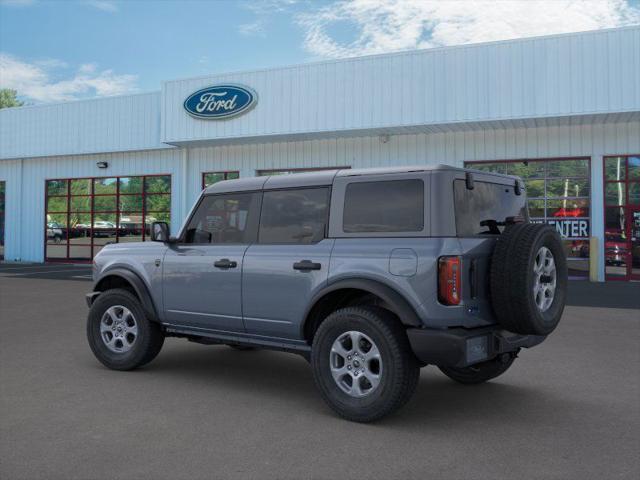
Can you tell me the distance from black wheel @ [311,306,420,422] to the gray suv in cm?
1

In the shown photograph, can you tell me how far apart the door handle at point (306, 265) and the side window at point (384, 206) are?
354mm

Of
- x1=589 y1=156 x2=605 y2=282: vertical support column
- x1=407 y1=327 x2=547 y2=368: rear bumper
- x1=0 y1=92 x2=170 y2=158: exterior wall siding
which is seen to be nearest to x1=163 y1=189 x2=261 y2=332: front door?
x1=407 y1=327 x2=547 y2=368: rear bumper

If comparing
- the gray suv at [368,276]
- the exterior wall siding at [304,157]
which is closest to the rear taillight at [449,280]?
the gray suv at [368,276]

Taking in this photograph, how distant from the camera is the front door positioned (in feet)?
18.3

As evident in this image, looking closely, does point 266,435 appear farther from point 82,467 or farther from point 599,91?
point 599,91

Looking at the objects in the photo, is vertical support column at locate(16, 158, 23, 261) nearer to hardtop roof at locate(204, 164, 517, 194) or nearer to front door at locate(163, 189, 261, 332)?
front door at locate(163, 189, 261, 332)

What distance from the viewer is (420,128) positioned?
709 inches

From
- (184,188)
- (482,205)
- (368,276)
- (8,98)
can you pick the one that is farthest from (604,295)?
(8,98)

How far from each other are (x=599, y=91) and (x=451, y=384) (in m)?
12.3

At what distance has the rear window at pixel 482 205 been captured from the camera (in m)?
4.74

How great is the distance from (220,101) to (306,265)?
16.3 metres

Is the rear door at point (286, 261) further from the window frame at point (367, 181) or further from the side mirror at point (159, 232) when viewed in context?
the side mirror at point (159, 232)

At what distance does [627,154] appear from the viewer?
56.0 ft

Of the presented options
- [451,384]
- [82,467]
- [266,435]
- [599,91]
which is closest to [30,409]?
[82,467]
